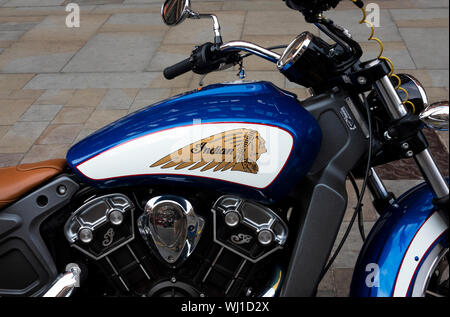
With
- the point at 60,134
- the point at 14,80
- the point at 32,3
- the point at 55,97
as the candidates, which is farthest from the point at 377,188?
the point at 32,3

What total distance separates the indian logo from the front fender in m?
0.48

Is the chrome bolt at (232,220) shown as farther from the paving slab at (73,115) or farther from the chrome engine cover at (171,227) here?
the paving slab at (73,115)

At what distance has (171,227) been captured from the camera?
68.4 inches

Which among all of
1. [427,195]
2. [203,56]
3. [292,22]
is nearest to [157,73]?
[292,22]

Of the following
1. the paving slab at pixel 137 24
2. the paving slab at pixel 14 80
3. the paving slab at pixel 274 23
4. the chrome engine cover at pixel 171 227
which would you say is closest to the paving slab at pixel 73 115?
the paving slab at pixel 14 80

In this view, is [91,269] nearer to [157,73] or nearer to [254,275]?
[254,275]

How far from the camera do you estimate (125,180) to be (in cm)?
171

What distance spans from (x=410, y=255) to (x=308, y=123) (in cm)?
52

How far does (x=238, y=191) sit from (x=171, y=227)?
0.24 meters

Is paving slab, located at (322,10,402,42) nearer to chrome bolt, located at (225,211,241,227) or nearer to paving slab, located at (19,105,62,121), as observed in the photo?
paving slab, located at (19,105,62,121)

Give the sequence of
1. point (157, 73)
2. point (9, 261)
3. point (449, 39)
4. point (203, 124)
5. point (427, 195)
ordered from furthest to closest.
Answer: point (157, 73), point (9, 261), point (427, 195), point (203, 124), point (449, 39)

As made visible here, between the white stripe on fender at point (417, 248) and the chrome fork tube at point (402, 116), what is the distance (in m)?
0.10

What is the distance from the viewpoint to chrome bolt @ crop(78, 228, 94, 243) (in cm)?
178

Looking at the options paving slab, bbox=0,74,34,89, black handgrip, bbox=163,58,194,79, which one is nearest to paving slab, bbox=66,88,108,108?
paving slab, bbox=0,74,34,89
